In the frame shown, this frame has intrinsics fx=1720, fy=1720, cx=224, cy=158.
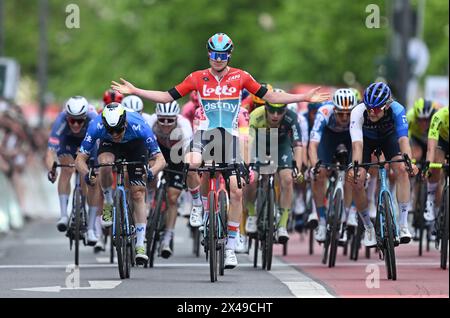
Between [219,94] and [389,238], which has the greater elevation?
[219,94]

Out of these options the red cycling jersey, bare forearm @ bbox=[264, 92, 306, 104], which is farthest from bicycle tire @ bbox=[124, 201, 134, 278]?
bare forearm @ bbox=[264, 92, 306, 104]

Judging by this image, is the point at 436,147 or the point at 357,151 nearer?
the point at 357,151

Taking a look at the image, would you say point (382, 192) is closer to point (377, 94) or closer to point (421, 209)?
point (377, 94)

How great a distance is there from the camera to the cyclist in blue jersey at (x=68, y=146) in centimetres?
1831

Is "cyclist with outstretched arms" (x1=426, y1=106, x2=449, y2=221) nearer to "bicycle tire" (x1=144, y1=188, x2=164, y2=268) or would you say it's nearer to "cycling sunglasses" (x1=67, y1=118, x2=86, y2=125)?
"bicycle tire" (x1=144, y1=188, x2=164, y2=268)

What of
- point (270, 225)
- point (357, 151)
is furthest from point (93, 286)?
point (357, 151)

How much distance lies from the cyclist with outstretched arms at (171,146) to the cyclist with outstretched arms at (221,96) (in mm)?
2239

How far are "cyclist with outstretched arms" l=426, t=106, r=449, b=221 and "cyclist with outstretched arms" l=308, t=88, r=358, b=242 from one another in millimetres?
966

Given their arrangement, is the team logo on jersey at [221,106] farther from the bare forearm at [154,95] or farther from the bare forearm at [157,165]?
the bare forearm at [157,165]

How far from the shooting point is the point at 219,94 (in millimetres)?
16047

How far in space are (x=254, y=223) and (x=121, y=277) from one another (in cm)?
287

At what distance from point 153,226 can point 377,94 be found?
11.3 feet

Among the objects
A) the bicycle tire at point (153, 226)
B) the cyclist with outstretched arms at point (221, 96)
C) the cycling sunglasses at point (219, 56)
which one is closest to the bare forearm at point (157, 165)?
the cyclist with outstretched arms at point (221, 96)

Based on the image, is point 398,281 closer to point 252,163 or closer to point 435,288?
point 435,288
